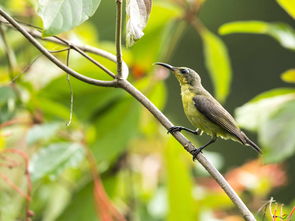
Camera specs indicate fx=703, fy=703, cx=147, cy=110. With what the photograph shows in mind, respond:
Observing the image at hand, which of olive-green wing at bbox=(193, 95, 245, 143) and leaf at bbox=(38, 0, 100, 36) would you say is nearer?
leaf at bbox=(38, 0, 100, 36)

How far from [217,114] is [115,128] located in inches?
20.4

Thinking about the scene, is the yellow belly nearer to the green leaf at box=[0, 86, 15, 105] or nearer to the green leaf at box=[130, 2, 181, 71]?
the green leaf at box=[130, 2, 181, 71]

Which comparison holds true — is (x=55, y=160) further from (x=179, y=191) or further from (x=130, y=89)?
(x=130, y=89)

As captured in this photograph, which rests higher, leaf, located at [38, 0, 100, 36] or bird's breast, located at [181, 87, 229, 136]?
leaf, located at [38, 0, 100, 36]

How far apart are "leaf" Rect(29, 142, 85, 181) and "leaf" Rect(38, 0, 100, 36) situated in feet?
4.06

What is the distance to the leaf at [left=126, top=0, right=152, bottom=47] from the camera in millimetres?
1909

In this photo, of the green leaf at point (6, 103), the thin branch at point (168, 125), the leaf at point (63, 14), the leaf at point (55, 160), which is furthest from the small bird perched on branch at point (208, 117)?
the leaf at point (63, 14)

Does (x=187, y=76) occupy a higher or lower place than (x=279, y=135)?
higher

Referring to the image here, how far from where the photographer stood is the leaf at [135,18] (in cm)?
191

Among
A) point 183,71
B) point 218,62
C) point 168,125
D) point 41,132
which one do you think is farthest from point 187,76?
point 168,125

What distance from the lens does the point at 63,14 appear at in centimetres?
188

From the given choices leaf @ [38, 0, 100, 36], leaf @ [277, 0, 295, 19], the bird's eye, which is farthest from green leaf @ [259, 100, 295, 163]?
leaf @ [38, 0, 100, 36]

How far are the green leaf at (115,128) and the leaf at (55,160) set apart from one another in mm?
213

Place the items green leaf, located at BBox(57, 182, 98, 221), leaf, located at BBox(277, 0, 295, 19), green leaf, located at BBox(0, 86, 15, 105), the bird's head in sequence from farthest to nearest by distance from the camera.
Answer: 1. the bird's head
2. green leaf, located at BBox(57, 182, 98, 221)
3. leaf, located at BBox(277, 0, 295, 19)
4. green leaf, located at BBox(0, 86, 15, 105)
